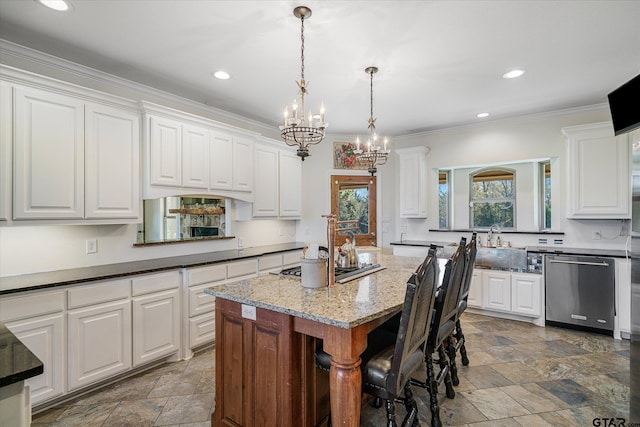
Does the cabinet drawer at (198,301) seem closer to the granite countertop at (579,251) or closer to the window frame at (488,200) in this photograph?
the granite countertop at (579,251)

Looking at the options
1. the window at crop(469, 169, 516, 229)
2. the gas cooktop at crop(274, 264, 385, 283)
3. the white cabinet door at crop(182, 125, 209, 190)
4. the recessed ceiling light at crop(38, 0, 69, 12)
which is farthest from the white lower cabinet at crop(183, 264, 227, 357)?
the window at crop(469, 169, 516, 229)

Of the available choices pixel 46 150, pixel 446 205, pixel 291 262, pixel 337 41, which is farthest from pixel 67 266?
pixel 446 205

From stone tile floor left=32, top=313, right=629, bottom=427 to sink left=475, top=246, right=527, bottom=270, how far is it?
103 cm

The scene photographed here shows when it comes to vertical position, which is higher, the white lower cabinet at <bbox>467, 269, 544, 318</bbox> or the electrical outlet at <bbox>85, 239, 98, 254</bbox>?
the electrical outlet at <bbox>85, 239, 98, 254</bbox>

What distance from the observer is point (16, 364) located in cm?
93

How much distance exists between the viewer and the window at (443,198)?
5.27 meters

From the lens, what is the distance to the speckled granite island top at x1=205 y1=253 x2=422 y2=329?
1.49 metres

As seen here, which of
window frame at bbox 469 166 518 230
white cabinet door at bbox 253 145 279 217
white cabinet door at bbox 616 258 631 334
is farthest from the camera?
window frame at bbox 469 166 518 230

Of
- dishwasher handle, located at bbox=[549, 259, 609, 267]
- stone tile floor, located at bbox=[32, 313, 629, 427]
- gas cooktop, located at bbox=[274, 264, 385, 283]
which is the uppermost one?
gas cooktop, located at bbox=[274, 264, 385, 283]

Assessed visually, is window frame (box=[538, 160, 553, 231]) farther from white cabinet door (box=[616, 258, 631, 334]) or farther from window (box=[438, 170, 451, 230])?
window (box=[438, 170, 451, 230])

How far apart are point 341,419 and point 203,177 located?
2825 millimetres

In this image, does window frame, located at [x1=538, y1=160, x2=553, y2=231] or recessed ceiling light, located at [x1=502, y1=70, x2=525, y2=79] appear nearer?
recessed ceiling light, located at [x1=502, y1=70, x2=525, y2=79]

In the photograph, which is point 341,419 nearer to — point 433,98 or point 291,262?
point 291,262

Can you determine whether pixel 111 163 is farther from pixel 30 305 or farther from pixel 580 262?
pixel 580 262
